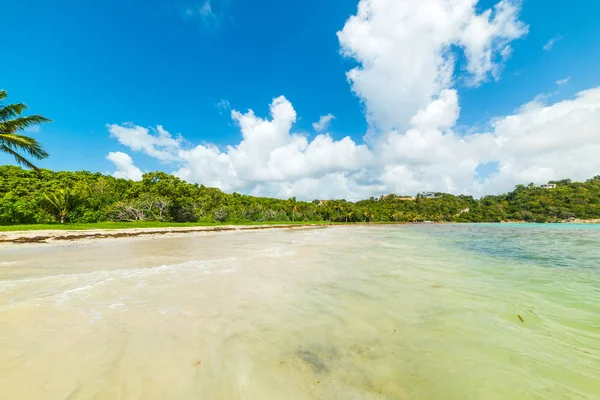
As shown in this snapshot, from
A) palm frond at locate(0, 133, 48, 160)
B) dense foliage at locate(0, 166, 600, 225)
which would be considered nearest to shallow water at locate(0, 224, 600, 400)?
palm frond at locate(0, 133, 48, 160)

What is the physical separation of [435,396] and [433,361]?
0.71 metres

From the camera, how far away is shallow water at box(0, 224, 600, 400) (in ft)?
7.91

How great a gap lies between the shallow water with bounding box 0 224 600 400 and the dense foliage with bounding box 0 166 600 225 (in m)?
30.4

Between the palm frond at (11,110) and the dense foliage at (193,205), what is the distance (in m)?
13.0

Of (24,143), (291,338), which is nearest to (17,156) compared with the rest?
(24,143)

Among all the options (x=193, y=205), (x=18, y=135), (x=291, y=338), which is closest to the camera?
(x=291, y=338)

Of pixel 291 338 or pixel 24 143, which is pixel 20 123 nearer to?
pixel 24 143

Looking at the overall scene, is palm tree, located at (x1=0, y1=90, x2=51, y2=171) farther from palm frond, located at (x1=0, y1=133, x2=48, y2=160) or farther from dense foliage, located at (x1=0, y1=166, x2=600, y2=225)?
dense foliage, located at (x1=0, y1=166, x2=600, y2=225)

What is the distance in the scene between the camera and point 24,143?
49.5 feet

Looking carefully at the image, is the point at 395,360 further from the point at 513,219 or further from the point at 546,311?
the point at 513,219

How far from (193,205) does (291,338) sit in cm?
4842

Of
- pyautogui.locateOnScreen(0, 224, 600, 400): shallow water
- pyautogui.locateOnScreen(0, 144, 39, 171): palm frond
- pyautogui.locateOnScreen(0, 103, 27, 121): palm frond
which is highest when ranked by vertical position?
pyautogui.locateOnScreen(0, 103, 27, 121): palm frond

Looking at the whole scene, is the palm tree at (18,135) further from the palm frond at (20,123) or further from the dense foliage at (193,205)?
the dense foliage at (193,205)

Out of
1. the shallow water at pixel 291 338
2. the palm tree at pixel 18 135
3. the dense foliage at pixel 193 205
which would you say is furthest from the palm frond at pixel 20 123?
the shallow water at pixel 291 338
